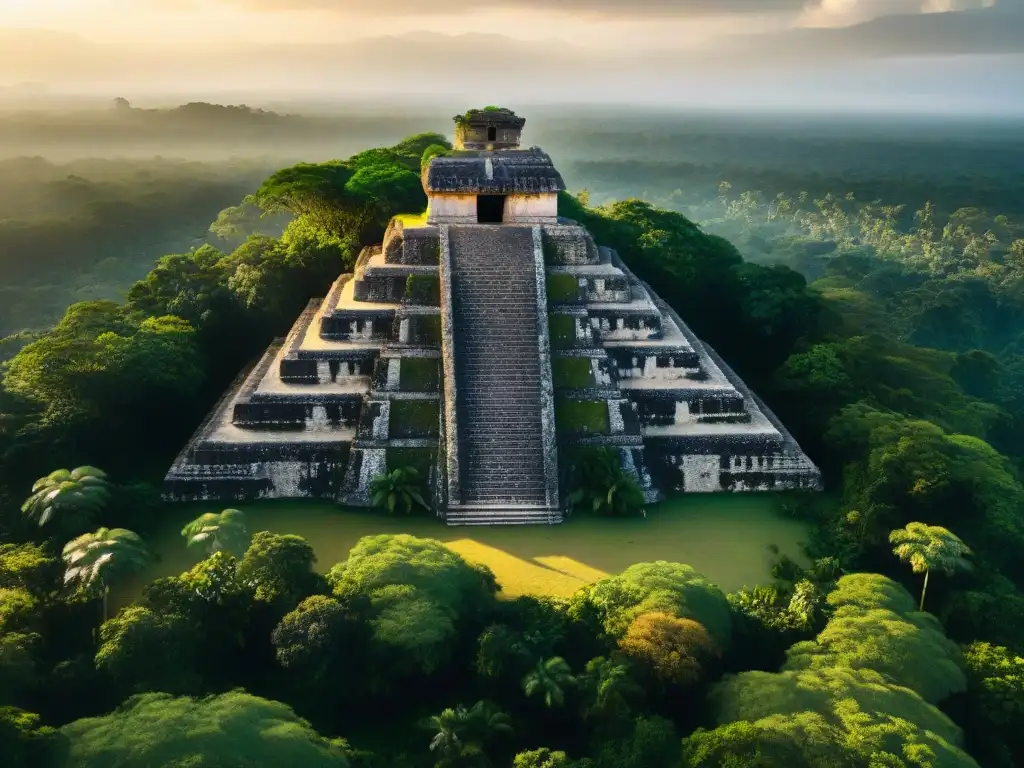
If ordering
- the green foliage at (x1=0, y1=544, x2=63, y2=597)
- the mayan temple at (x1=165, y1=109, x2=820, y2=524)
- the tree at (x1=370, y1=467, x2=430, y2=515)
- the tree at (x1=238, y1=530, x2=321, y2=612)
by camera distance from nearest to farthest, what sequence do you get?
the tree at (x1=238, y1=530, x2=321, y2=612)
the green foliage at (x1=0, y1=544, x2=63, y2=597)
the tree at (x1=370, y1=467, x2=430, y2=515)
the mayan temple at (x1=165, y1=109, x2=820, y2=524)

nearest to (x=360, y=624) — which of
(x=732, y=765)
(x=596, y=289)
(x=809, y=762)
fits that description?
(x=732, y=765)

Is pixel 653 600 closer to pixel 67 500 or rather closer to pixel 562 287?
pixel 67 500

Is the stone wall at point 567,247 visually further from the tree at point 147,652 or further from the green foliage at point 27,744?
the green foliage at point 27,744

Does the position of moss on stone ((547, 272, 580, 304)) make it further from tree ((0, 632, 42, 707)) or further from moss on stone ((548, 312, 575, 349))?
tree ((0, 632, 42, 707))

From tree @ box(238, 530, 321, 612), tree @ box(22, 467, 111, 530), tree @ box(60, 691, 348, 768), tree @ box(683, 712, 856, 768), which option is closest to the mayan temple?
tree @ box(22, 467, 111, 530)

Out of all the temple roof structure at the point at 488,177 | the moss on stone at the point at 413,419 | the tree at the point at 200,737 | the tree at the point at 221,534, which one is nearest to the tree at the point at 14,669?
the tree at the point at 200,737

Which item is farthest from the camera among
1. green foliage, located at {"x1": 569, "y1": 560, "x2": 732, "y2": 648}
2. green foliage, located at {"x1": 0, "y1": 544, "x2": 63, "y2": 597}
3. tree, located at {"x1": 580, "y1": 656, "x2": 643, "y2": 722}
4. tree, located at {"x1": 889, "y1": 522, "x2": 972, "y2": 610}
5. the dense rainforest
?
tree, located at {"x1": 889, "y1": 522, "x2": 972, "y2": 610}
